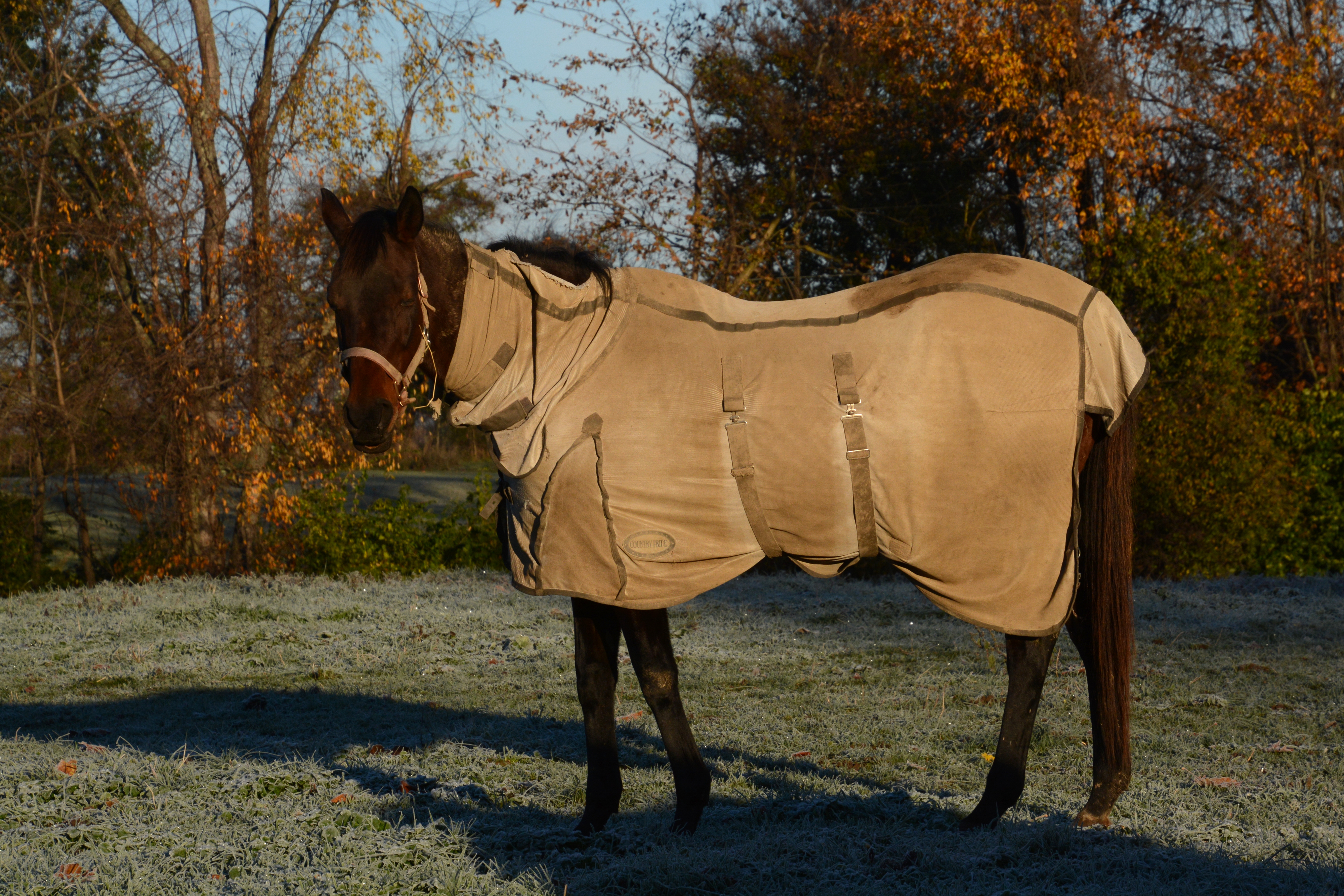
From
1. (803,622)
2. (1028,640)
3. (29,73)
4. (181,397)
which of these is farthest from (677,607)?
(29,73)

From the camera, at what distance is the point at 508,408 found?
340 centimetres

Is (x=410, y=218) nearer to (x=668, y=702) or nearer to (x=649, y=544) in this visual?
(x=649, y=544)

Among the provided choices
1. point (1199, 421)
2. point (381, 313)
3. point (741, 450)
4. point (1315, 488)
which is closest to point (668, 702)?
point (741, 450)

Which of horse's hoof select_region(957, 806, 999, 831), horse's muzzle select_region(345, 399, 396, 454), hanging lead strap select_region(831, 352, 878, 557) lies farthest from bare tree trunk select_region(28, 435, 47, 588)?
horse's hoof select_region(957, 806, 999, 831)

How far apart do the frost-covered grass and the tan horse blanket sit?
2.68 feet

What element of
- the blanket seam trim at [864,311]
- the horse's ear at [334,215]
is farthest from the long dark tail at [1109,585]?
the horse's ear at [334,215]

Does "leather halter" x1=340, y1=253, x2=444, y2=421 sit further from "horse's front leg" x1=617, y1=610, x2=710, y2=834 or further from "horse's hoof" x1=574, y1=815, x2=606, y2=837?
"horse's hoof" x1=574, y1=815, x2=606, y2=837

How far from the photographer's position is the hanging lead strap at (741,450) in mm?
3309

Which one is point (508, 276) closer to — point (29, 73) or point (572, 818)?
point (572, 818)

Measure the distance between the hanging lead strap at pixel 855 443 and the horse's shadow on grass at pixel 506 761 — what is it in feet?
3.39

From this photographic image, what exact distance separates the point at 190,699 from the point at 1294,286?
12.1 metres

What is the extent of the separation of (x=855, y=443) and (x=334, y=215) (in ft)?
6.31

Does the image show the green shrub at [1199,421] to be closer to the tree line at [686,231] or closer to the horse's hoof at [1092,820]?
the tree line at [686,231]

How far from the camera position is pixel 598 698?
3.66 m
